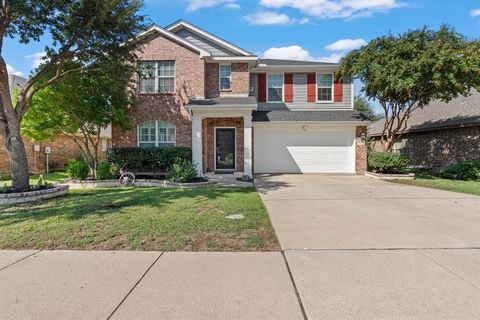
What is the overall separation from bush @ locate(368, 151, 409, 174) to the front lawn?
9.32 metres

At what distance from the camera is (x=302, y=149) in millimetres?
15617

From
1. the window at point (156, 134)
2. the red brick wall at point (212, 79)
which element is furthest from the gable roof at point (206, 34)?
the window at point (156, 134)

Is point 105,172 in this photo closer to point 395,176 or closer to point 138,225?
point 138,225

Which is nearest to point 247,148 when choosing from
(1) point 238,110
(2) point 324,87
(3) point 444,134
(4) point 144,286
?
(1) point 238,110

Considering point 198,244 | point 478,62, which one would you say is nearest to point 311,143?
point 478,62

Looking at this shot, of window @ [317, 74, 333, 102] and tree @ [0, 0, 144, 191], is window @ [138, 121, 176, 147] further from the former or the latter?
window @ [317, 74, 333, 102]

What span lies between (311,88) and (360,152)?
183 inches

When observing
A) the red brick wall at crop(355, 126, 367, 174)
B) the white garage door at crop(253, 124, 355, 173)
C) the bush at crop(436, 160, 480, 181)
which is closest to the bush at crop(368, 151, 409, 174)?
the red brick wall at crop(355, 126, 367, 174)

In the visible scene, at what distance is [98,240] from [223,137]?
10848 millimetres

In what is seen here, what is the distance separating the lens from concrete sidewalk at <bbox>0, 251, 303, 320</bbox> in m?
2.64

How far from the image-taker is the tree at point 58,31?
25.9 ft

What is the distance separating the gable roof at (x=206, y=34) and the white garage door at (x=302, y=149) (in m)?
4.19

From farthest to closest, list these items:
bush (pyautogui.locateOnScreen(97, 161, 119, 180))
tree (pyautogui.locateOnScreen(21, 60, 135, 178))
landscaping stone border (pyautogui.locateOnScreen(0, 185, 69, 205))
Result: bush (pyautogui.locateOnScreen(97, 161, 119, 180)), tree (pyautogui.locateOnScreen(21, 60, 135, 178)), landscaping stone border (pyautogui.locateOnScreen(0, 185, 69, 205))

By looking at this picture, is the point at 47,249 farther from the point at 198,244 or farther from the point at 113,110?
the point at 113,110
